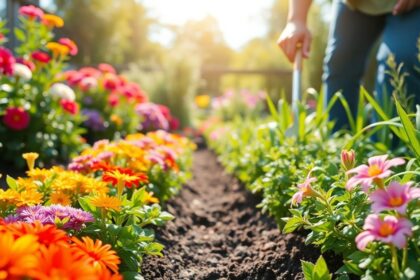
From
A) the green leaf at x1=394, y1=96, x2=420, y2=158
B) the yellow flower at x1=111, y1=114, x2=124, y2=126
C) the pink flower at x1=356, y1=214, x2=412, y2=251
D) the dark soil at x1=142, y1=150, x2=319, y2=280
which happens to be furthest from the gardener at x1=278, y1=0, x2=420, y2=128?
the yellow flower at x1=111, y1=114, x2=124, y2=126

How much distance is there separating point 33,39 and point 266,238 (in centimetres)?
229

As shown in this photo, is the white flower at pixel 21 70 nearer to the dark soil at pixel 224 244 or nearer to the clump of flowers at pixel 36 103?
the clump of flowers at pixel 36 103

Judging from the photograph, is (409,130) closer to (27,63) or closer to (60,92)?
(60,92)

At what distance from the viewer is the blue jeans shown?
2516 millimetres

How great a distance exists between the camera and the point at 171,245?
2.07 m

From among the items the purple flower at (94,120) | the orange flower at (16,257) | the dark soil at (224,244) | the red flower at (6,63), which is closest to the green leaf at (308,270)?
the dark soil at (224,244)

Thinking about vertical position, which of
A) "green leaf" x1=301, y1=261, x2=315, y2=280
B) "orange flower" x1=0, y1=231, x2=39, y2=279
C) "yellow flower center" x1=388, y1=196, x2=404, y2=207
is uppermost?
"yellow flower center" x1=388, y1=196, x2=404, y2=207

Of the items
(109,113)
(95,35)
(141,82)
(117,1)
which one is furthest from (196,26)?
(109,113)

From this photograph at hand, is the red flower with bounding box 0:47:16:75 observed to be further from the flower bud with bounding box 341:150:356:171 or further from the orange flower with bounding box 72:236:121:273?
the flower bud with bounding box 341:150:356:171

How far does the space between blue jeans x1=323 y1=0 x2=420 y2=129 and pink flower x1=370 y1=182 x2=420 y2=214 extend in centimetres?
159

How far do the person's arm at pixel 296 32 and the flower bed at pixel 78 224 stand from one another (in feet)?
3.12

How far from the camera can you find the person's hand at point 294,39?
100 inches

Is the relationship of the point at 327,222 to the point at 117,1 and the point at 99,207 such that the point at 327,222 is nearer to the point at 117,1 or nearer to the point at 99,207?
the point at 99,207

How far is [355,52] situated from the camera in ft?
9.70
